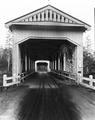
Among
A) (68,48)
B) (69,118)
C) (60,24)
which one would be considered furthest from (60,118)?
(68,48)

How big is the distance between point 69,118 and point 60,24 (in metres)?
11.6

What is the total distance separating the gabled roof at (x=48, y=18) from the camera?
1656cm

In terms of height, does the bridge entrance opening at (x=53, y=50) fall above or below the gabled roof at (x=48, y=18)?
below

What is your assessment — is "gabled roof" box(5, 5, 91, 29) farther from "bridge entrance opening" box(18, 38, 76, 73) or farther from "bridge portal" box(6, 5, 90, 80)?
"bridge entrance opening" box(18, 38, 76, 73)

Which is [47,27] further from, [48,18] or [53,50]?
[53,50]

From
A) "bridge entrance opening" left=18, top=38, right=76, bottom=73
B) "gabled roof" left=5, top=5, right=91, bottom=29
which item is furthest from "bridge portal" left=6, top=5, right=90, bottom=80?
"bridge entrance opening" left=18, top=38, right=76, bottom=73

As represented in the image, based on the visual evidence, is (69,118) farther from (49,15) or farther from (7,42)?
(7,42)

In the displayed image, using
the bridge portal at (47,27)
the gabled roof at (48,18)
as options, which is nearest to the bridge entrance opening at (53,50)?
the bridge portal at (47,27)

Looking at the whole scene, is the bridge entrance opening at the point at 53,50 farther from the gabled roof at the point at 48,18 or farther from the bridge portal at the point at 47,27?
the gabled roof at the point at 48,18

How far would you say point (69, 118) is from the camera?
19.5 ft

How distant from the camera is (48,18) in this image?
55.7 ft

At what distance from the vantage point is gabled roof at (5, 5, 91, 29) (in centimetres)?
1656

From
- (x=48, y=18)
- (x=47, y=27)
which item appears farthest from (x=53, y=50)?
(x=48, y=18)

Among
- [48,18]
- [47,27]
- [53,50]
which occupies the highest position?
[48,18]
